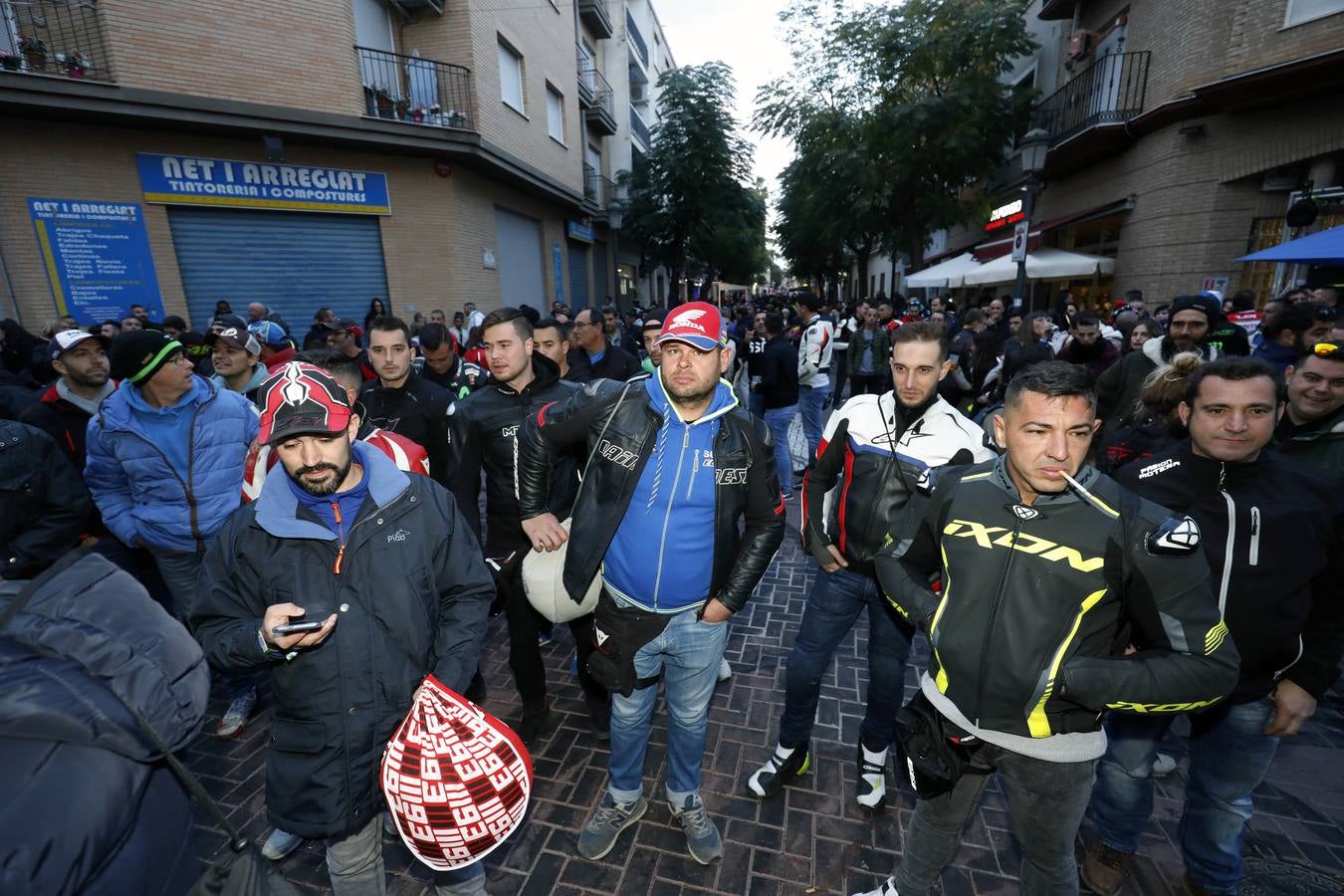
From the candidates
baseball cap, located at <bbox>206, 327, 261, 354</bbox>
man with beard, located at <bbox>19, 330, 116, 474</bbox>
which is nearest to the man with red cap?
baseball cap, located at <bbox>206, 327, 261, 354</bbox>

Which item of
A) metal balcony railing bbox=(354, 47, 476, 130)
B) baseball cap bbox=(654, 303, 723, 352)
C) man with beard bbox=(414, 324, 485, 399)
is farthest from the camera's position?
metal balcony railing bbox=(354, 47, 476, 130)

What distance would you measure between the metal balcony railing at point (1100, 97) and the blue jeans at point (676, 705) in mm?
16812

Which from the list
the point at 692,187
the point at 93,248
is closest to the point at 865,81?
the point at 692,187

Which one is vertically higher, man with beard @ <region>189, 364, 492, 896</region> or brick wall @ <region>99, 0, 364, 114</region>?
brick wall @ <region>99, 0, 364, 114</region>

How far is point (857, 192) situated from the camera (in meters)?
20.2

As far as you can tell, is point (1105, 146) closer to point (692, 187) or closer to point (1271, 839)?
point (692, 187)

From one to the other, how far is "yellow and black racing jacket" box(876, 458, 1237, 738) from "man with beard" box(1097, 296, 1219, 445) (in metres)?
3.36

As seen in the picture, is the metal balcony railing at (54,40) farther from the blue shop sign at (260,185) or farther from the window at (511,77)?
the window at (511,77)

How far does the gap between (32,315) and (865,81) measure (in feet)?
73.2

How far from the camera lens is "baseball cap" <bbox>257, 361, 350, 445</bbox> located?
1.96 m

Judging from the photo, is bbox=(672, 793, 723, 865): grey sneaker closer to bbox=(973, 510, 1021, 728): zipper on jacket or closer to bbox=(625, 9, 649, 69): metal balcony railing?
bbox=(973, 510, 1021, 728): zipper on jacket

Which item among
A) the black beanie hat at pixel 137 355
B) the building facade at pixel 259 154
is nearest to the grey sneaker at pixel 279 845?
the black beanie hat at pixel 137 355

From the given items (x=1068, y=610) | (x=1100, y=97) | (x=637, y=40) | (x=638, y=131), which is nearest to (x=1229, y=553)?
(x=1068, y=610)

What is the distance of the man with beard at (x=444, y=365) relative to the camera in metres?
5.10
